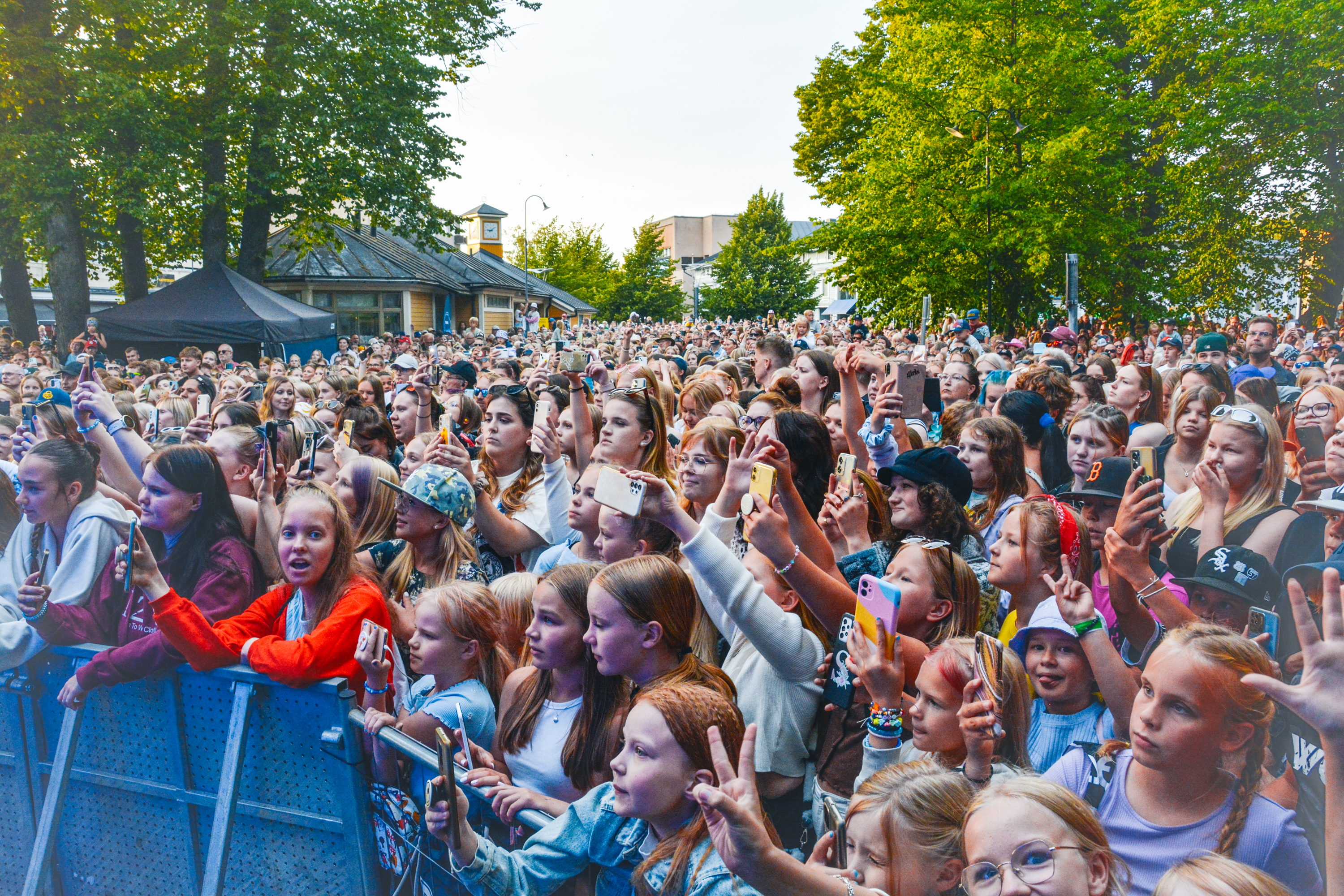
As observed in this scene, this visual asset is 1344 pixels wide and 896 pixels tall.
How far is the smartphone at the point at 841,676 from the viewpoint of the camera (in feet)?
8.74

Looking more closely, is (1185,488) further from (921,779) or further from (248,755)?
(248,755)

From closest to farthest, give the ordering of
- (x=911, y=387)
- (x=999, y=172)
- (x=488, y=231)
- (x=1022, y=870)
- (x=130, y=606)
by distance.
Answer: (x=1022, y=870) → (x=130, y=606) → (x=911, y=387) → (x=999, y=172) → (x=488, y=231)

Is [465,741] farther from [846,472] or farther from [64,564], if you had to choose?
[64,564]

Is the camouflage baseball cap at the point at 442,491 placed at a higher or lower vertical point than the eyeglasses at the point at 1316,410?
lower

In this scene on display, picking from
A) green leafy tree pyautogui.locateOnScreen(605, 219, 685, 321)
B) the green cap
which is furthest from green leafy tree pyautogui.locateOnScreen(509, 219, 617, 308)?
the green cap

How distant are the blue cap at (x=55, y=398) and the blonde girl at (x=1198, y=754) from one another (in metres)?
5.04

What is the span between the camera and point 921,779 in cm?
202

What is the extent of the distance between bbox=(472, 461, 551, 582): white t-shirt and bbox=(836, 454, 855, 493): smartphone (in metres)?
1.59

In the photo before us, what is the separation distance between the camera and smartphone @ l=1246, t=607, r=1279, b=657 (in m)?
2.21

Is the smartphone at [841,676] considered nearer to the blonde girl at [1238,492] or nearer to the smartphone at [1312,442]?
the blonde girl at [1238,492]

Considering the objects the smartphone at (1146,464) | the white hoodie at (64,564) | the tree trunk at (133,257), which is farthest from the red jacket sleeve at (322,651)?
the tree trunk at (133,257)

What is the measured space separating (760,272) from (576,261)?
799 inches

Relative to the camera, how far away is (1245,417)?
3.71 m

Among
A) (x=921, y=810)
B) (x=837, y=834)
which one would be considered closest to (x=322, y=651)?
(x=837, y=834)
